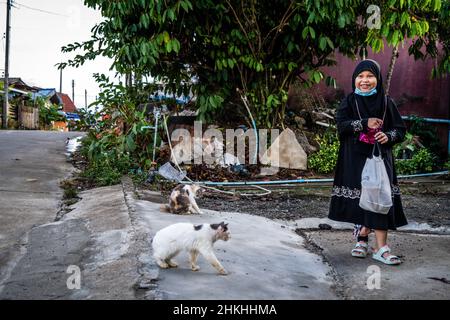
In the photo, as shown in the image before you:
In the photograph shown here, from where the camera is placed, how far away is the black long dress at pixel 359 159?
361 cm

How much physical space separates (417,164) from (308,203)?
343 centimetres

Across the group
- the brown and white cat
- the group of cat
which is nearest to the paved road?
the group of cat

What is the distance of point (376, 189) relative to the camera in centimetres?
347

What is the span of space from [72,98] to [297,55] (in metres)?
55.0

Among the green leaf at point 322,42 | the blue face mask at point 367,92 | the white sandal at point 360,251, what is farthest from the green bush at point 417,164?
the blue face mask at point 367,92

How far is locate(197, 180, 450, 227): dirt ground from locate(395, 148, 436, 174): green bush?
1.27 m

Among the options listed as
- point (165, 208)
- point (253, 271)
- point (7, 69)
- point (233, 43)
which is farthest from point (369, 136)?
point (7, 69)

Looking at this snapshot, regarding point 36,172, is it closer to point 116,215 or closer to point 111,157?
point 111,157

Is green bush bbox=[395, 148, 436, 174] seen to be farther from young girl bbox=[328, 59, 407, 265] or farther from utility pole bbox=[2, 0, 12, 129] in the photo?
utility pole bbox=[2, 0, 12, 129]

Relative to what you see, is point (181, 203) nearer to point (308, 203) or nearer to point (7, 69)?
point (308, 203)

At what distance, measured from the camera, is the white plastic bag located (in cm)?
346

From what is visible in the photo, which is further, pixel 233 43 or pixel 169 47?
pixel 233 43

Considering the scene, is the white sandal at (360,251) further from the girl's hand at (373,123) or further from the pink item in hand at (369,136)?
the girl's hand at (373,123)
